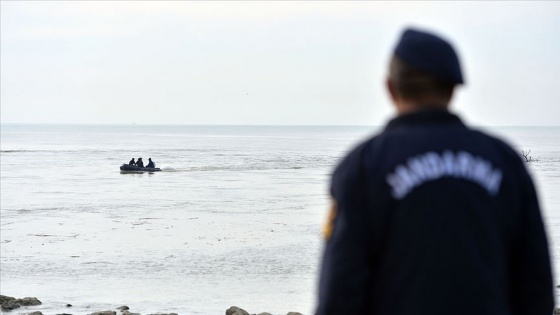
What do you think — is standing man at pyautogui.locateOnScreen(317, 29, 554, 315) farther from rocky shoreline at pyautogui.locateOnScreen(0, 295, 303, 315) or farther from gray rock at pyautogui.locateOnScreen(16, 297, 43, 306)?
gray rock at pyautogui.locateOnScreen(16, 297, 43, 306)

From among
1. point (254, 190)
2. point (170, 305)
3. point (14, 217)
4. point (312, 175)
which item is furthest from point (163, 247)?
point (312, 175)

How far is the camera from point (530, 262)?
3223 millimetres

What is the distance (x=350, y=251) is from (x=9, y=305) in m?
16.1

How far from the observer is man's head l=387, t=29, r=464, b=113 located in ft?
10.3

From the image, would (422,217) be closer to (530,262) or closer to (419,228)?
(419,228)

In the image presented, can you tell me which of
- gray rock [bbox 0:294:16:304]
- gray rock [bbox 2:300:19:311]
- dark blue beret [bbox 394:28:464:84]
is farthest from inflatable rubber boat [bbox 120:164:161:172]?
dark blue beret [bbox 394:28:464:84]

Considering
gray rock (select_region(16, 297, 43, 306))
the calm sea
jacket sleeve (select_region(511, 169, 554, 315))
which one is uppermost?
jacket sleeve (select_region(511, 169, 554, 315))

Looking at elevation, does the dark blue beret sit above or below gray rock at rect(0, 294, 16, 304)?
above

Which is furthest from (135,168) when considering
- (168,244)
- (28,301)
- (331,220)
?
(331,220)

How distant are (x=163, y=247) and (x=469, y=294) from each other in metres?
24.5

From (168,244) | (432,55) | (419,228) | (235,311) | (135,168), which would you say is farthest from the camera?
(135,168)

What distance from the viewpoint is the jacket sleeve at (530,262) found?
3.21 m

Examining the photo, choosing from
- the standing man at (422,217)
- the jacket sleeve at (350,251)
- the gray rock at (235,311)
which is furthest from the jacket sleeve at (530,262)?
the gray rock at (235,311)

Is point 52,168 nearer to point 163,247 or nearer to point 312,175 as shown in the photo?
point 312,175
